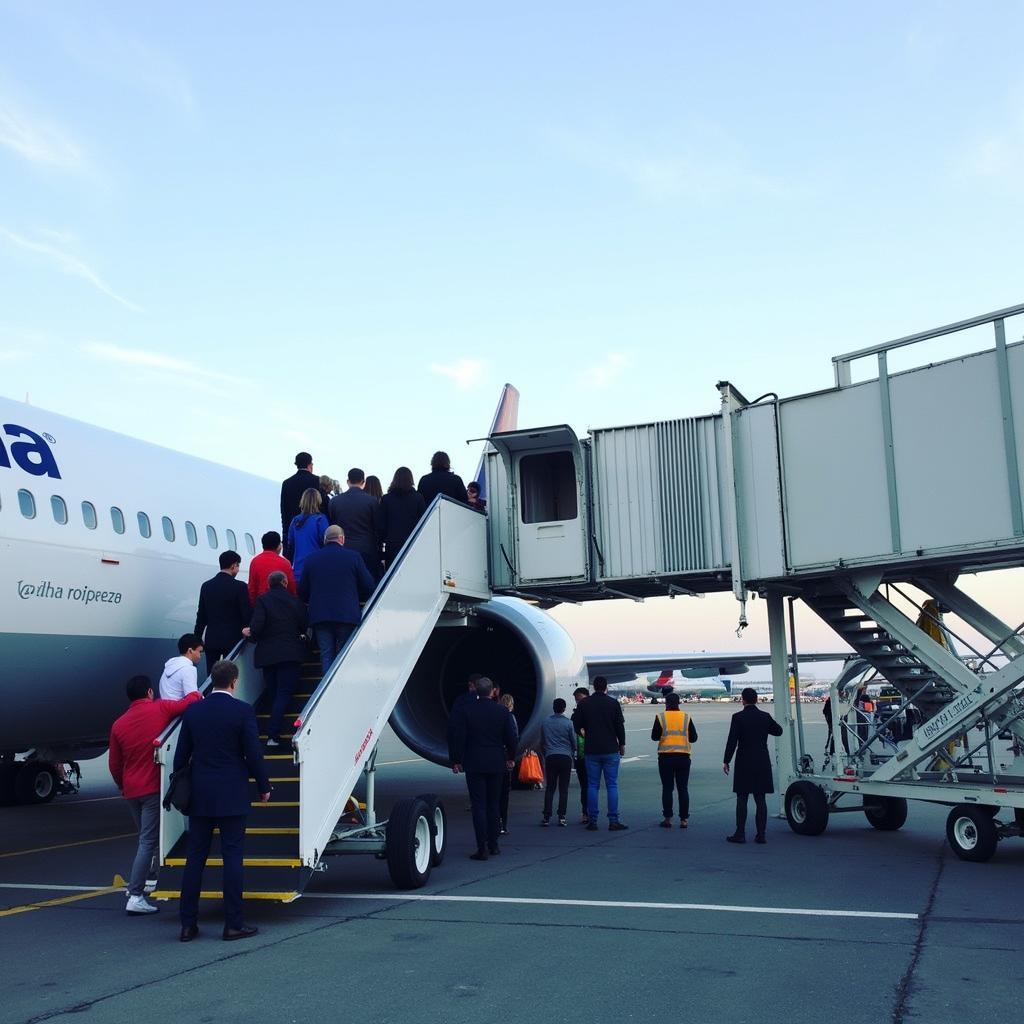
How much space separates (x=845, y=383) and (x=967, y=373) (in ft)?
4.04

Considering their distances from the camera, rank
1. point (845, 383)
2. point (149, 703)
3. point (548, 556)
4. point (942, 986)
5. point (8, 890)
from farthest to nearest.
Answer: point (548, 556) → point (845, 383) → point (8, 890) → point (149, 703) → point (942, 986)

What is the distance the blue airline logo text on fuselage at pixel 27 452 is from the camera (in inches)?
361

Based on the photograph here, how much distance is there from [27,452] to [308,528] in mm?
2456

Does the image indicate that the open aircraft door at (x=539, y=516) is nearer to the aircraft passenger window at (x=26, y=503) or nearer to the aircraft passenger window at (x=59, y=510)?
the aircraft passenger window at (x=59, y=510)

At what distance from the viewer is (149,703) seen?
26.3 feet

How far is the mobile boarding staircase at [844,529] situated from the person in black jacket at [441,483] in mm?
667

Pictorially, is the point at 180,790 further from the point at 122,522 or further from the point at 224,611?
the point at 122,522

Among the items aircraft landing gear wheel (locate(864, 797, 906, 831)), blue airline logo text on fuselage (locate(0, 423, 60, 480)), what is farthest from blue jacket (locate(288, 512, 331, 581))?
aircraft landing gear wheel (locate(864, 797, 906, 831))

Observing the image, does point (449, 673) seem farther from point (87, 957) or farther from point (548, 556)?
point (87, 957)

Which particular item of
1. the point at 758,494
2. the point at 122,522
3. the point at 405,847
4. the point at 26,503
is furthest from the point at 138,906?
the point at 758,494

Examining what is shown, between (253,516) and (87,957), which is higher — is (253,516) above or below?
above

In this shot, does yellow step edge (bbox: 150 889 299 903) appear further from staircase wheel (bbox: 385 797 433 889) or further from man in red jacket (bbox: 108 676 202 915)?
staircase wheel (bbox: 385 797 433 889)

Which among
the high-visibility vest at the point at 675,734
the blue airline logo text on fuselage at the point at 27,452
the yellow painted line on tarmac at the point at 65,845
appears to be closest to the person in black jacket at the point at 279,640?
the blue airline logo text on fuselage at the point at 27,452

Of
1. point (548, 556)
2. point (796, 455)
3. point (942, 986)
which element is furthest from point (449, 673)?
point (942, 986)
